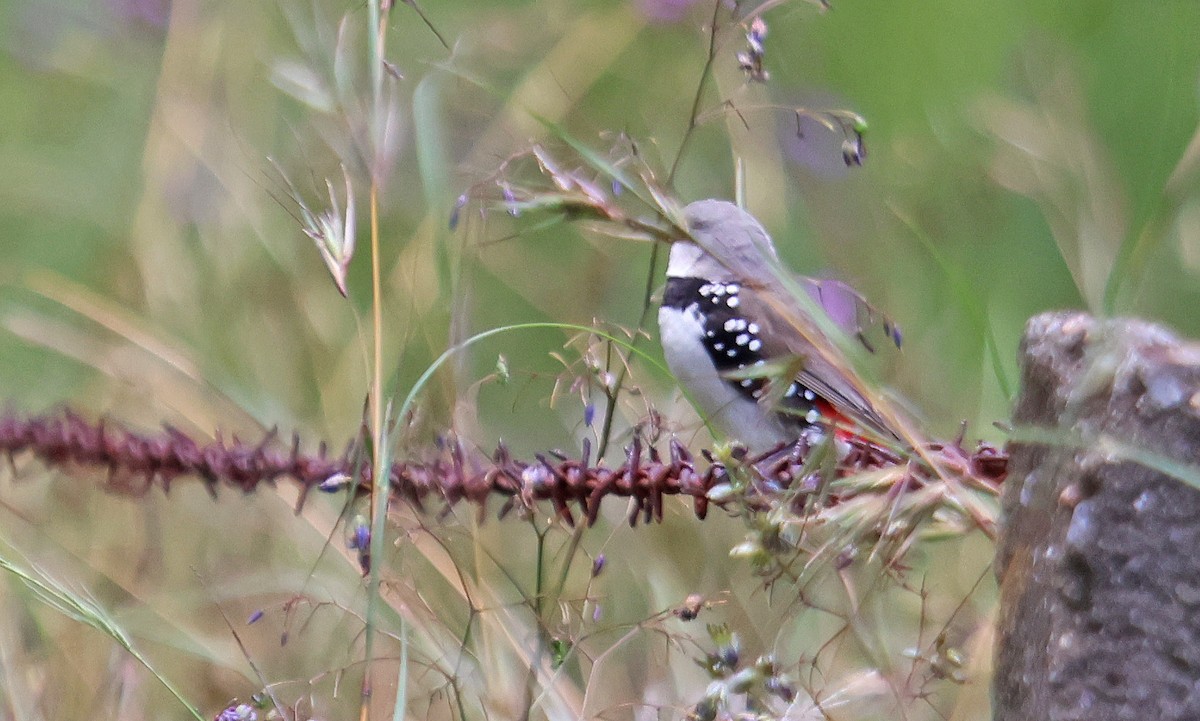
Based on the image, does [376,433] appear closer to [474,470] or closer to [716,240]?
[474,470]

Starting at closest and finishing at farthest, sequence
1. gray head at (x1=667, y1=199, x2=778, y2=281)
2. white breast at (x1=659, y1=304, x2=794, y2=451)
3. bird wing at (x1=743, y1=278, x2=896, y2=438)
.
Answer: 1. bird wing at (x1=743, y1=278, x2=896, y2=438)
2. gray head at (x1=667, y1=199, x2=778, y2=281)
3. white breast at (x1=659, y1=304, x2=794, y2=451)

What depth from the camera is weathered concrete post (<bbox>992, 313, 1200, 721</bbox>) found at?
3.97 ft

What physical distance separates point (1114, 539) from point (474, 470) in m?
1.08

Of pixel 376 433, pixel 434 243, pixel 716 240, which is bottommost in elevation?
pixel 376 433

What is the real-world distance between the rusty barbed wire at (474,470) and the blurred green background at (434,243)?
109 mm

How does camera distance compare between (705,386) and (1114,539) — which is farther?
(705,386)

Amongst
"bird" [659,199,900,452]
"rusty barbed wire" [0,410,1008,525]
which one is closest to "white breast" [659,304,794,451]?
"bird" [659,199,900,452]

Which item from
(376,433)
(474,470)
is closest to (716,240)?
(474,470)

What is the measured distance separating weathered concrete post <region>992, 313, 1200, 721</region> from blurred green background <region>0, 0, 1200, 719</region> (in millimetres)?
647

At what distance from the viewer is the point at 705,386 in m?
3.37

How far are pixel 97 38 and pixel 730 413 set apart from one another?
340cm

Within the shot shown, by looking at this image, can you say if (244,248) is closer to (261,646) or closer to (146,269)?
(146,269)

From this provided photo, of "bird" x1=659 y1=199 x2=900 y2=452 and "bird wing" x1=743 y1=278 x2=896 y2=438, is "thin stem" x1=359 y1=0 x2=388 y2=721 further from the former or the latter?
"bird" x1=659 y1=199 x2=900 y2=452

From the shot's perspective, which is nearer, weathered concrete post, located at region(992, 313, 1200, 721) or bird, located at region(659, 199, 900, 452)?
weathered concrete post, located at region(992, 313, 1200, 721)
